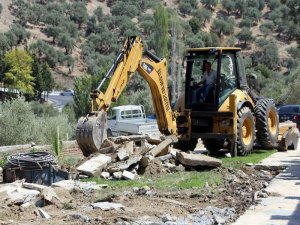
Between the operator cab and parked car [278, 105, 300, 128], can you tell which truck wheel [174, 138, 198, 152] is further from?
parked car [278, 105, 300, 128]

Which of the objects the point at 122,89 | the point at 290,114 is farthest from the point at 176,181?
the point at 290,114

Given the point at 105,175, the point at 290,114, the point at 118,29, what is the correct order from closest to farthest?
the point at 105,175
the point at 290,114
the point at 118,29

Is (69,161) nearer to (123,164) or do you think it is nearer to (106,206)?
(123,164)

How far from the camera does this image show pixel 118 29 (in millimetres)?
95688

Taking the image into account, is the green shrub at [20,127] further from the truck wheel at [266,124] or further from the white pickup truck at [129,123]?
the truck wheel at [266,124]

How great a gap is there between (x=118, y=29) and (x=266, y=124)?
77.3 metres

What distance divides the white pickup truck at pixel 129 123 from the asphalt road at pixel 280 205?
1504cm

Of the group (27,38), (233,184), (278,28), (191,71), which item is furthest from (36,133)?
(278,28)

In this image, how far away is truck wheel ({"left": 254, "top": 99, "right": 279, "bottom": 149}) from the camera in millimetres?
19875

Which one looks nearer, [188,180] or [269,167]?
[188,180]

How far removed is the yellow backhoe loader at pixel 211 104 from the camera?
18391mm

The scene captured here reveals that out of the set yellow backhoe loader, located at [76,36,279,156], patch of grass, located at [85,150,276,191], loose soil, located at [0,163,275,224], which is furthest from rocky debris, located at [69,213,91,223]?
yellow backhoe loader, located at [76,36,279,156]

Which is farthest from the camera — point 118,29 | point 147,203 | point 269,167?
point 118,29

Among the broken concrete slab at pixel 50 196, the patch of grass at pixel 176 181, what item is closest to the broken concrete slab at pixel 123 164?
the patch of grass at pixel 176 181
